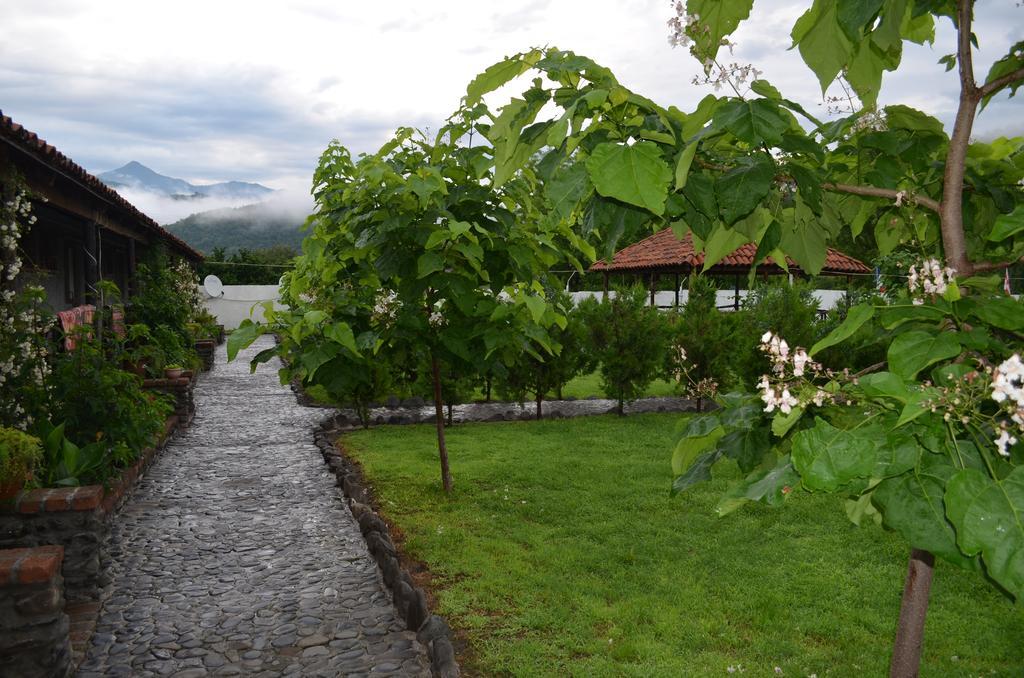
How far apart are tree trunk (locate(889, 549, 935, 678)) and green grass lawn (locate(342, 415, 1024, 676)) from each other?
1.64 metres

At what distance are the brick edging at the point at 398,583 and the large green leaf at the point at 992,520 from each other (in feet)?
9.93

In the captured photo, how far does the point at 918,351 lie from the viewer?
149 cm

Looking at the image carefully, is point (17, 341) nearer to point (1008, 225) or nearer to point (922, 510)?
point (922, 510)

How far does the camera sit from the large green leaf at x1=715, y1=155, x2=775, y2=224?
62.1 inches

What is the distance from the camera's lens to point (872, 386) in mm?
1397

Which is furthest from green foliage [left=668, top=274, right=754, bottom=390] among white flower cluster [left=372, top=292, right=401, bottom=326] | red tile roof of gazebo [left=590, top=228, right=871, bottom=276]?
white flower cluster [left=372, top=292, right=401, bottom=326]

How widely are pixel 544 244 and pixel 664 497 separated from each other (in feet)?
9.32

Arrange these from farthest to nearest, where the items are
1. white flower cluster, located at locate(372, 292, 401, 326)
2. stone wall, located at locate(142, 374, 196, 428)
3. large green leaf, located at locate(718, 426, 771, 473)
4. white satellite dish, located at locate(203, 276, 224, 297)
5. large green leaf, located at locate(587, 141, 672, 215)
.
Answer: white satellite dish, located at locate(203, 276, 224, 297) < stone wall, located at locate(142, 374, 196, 428) < white flower cluster, located at locate(372, 292, 401, 326) < large green leaf, located at locate(718, 426, 771, 473) < large green leaf, located at locate(587, 141, 672, 215)

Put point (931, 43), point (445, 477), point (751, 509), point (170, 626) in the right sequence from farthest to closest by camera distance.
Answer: point (445, 477) < point (751, 509) < point (170, 626) < point (931, 43)

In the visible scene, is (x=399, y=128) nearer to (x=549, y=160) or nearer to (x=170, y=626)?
(x=170, y=626)

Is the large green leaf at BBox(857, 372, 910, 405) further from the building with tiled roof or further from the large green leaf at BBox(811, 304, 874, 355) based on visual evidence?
the building with tiled roof

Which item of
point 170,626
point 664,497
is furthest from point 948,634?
point 170,626

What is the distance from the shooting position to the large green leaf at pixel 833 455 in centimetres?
135

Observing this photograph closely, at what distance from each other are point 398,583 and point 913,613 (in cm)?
346
